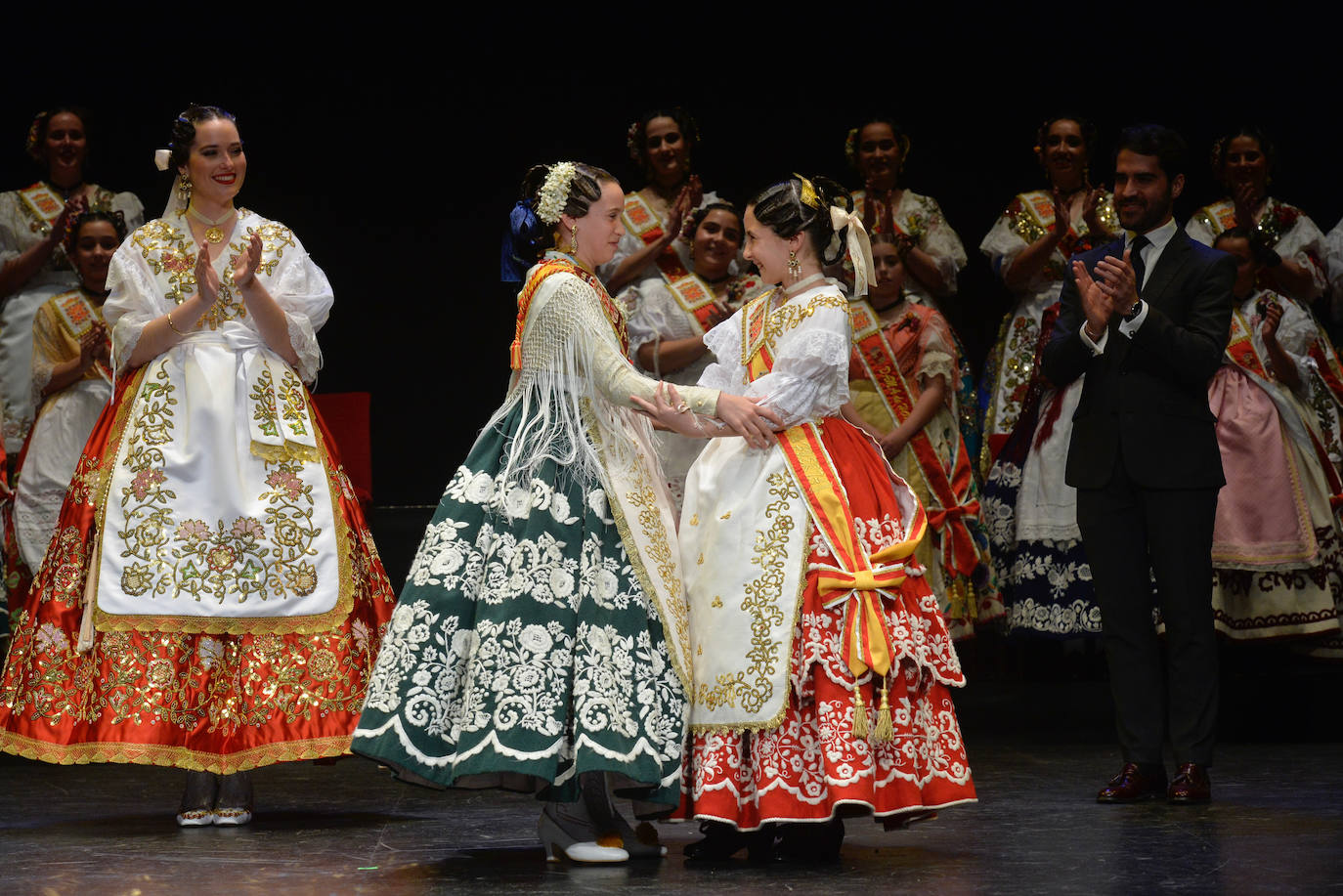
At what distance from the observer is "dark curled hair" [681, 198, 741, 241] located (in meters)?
5.41

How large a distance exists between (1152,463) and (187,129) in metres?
2.35

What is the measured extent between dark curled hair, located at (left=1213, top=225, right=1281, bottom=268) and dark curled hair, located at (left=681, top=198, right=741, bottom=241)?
1563 millimetres

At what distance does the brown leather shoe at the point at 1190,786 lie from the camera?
3.87m

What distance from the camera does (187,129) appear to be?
3.99m

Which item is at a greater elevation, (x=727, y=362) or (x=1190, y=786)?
(x=727, y=362)

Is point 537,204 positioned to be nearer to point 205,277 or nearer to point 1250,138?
point 205,277

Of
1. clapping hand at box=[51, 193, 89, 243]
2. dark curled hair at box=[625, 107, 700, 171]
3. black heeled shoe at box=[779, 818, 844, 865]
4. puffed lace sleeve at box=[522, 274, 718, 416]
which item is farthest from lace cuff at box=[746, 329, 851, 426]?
clapping hand at box=[51, 193, 89, 243]

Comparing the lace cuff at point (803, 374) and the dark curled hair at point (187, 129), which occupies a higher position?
the dark curled hair at point (187, 129)

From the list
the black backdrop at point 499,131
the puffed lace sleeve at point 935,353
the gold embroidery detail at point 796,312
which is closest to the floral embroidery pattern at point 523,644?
the gold embroidery detail at point 796,312

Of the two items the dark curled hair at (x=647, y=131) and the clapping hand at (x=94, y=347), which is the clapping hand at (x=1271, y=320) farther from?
the clapping hand at (x=94, y=347)

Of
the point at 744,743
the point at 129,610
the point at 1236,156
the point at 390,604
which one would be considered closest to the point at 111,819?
the point at 129,610

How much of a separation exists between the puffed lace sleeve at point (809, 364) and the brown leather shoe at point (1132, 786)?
1.19 metres

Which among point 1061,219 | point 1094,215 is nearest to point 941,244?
point 1061,219

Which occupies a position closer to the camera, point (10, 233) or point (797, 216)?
point (797, 216)
